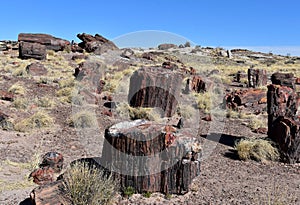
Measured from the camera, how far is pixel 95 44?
33469 millimetres

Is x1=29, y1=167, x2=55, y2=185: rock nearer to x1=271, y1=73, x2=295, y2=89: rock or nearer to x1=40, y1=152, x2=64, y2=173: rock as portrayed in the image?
x1=40, y1=152, x2=64, y2=173: rock

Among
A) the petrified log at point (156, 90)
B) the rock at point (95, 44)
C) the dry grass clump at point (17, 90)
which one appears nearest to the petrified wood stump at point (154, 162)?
the petrified log at point (156, 90)

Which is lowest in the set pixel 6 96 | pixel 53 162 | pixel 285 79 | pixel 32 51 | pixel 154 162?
pixel 53 162

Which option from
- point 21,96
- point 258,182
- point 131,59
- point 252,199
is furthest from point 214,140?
point 131,59

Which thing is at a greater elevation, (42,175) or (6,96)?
(6,96)

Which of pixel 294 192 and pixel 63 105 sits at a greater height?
pixel 63 105

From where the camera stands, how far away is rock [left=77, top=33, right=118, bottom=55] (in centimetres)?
3284

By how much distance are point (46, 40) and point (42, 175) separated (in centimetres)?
2748

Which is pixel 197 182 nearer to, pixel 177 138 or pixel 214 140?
pixel 177 138

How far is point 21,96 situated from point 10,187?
8.31 metres

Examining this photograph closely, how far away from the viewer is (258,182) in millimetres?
7078

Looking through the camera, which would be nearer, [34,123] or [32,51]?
[34,123]

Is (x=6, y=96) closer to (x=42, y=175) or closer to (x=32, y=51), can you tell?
(x=42, y=175)

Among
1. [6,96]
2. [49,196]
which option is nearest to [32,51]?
[6,96]
